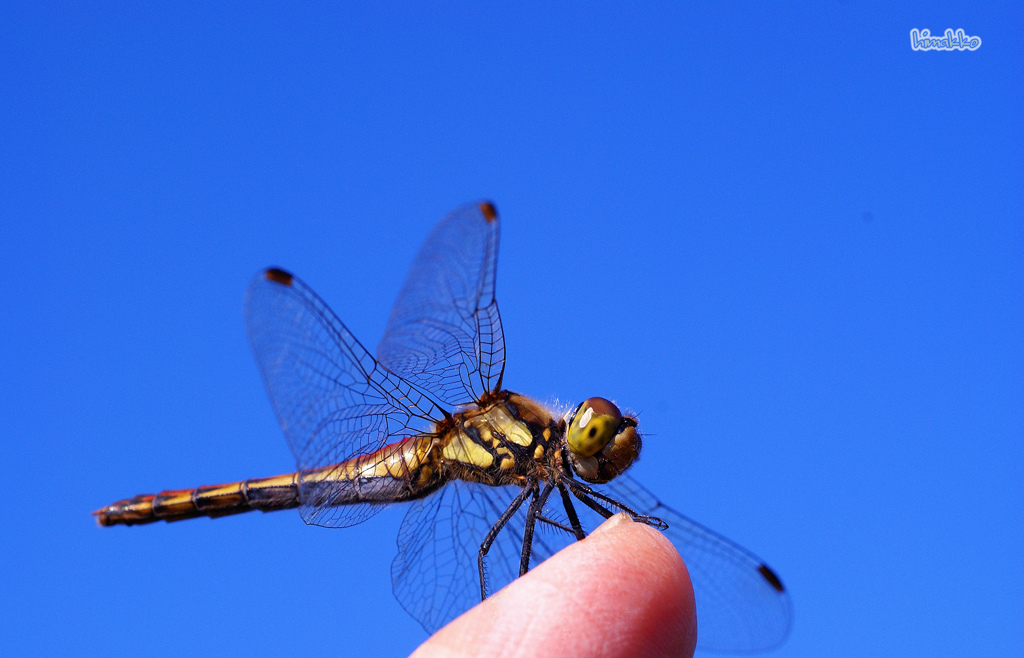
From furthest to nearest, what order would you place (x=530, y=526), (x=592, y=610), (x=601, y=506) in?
(x=601, y=506) < (x=530, y=526) < (x=592, y=610)

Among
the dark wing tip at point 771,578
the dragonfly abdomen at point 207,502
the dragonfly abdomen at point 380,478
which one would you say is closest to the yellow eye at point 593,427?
the dragonfly abdomen at point 380,478

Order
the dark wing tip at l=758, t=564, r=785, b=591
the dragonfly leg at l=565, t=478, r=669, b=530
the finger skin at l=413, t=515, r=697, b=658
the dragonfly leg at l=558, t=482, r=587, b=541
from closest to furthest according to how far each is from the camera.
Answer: the finger skin at l=413, t=515, r=697, b=658, the dragonfly leg at l=565, t=478, r=669, b=530, the dragonfly leg at l=558, t=482, r=587, b=541, the dark wing tip at l=758, t=564, r=785, b=591

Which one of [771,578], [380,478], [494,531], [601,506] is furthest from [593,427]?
[771,578]

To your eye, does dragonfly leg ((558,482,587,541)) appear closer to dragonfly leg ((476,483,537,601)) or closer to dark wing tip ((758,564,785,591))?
dragonfly leg ((476,483,537,601))

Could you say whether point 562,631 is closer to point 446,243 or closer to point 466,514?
point 466,514

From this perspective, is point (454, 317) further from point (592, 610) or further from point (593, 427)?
point (592, 610)

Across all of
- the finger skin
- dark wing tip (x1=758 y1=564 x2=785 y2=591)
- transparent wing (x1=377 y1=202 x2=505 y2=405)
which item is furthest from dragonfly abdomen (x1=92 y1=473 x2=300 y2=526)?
dark wing tip (x1=758 y1=564 x2=785 y2=591)
